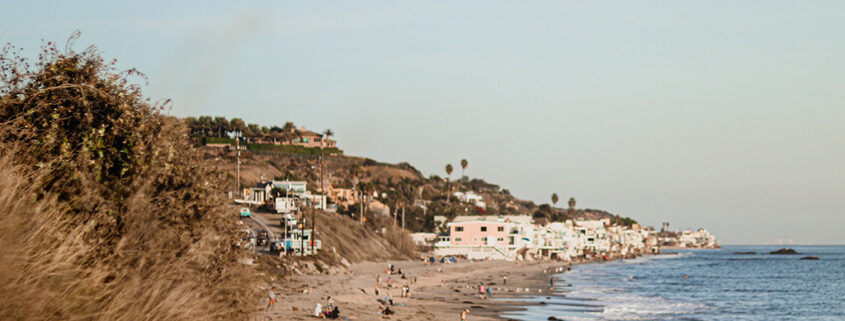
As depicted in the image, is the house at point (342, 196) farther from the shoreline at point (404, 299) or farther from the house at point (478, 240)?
the shoreline at point (404, 299)

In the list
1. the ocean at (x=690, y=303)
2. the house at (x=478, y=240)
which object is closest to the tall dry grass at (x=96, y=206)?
the ocean at (x=690, y=303)

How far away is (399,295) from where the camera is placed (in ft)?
202

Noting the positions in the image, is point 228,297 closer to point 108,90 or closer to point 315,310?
point 108,90

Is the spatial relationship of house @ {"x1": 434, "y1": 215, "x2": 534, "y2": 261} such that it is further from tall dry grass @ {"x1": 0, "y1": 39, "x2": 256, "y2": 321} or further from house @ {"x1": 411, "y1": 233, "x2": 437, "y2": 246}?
tall dry grass @ {"x1": 0, "y1": 39, "x2": 256, "y2": 321}

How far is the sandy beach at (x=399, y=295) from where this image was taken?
4403 centimetres

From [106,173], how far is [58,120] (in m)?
1.41

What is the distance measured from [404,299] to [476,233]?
93520mm

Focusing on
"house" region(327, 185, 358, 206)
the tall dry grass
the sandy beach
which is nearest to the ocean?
the sandy beach

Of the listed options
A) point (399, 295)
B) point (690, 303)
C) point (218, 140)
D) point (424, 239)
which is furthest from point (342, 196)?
point (399, 295)

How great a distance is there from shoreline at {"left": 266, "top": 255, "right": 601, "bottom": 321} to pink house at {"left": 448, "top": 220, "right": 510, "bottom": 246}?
52959 millimetres

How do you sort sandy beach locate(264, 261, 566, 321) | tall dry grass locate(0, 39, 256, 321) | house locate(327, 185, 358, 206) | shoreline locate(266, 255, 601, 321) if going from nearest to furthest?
tall dry grass locate(0, 39, 256, 321), sandy beach locate(264, 261, 566, 321), shoreline locate(266, 255, 601, 321), house locate(327, 185, 358, 206)

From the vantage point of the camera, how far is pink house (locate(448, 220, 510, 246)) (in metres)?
150

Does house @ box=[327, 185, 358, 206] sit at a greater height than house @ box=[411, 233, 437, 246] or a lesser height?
greater

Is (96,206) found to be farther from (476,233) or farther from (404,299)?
(476,233)
